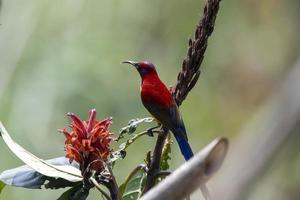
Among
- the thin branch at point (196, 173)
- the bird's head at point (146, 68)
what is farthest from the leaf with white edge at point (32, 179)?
the thin branch at point (196, 173)

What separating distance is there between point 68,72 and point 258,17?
1.28 m

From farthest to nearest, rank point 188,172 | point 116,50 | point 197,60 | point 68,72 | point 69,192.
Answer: point 116,50 < point 68,72 < point 69,192 < point 197,60 < point 188,172

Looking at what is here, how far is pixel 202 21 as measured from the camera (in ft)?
3.72

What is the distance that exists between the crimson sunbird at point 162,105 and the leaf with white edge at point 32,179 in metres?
0.21

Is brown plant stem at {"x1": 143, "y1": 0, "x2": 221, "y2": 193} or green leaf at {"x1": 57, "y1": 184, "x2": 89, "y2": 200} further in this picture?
green leaf at {"x1": 57, "y1": 184, "x2": 89, "y2": 200}

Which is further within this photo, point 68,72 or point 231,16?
point 231,16

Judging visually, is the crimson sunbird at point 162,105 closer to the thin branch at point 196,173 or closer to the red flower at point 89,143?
the red flower at point 89,143

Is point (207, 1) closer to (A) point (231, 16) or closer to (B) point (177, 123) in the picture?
(B) point (177, 123)

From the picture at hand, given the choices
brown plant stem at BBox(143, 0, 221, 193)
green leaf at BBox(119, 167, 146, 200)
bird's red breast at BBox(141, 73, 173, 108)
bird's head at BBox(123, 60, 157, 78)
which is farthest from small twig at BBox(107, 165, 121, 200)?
bird's head at BBox(123, 60, 157, 78)

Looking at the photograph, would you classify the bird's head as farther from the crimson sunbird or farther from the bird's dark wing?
the bird's dark wing

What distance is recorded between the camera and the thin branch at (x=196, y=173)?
0.65 metres

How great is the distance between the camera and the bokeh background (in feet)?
13.0

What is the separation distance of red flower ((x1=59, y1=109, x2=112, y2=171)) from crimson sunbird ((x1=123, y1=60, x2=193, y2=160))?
14cm

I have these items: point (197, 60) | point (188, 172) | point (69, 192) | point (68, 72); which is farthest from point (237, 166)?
point (68, 72)
